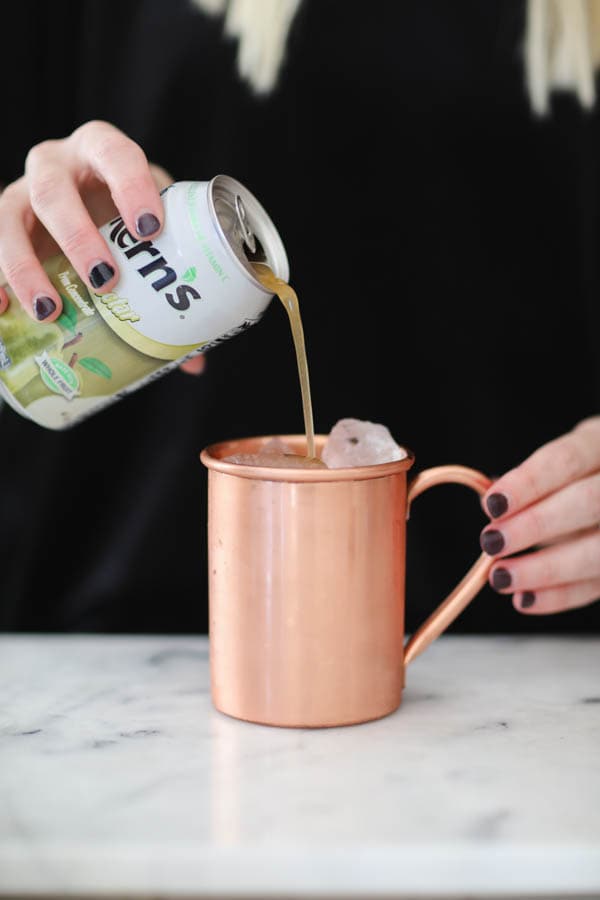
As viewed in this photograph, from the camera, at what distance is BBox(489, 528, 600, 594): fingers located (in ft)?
2.86

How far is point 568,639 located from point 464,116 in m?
0.63

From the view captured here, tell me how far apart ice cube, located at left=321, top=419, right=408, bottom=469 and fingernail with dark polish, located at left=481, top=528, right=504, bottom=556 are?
10 centimetres

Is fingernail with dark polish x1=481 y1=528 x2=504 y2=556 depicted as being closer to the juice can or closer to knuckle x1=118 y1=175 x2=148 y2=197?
the juice can

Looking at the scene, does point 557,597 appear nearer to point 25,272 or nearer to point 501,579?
point 501,579

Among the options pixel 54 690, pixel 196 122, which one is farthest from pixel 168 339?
pixel 196 122

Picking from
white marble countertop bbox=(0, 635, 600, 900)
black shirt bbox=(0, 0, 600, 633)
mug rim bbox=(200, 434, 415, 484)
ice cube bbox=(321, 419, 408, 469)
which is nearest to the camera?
white marble countertop bbox=(0, 635, 600, 900)

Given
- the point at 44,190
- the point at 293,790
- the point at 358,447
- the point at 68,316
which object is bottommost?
the point at 293,790

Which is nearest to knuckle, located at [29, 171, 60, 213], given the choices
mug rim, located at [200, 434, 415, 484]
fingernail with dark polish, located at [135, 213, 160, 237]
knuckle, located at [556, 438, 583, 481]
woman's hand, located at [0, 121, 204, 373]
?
woman's hand, located at [0, 121, 204, 373]

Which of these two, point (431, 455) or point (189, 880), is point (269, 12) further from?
point (189, 880)

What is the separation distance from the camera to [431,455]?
4.12 feet

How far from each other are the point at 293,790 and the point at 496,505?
0.29 m

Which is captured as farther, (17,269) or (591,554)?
(591,554)

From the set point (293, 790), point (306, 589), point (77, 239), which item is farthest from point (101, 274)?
point (293, 790)

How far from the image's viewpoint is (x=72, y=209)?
30.9 inches
